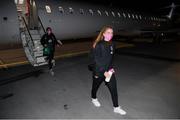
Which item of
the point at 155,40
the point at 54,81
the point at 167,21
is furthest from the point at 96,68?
the point at 167,21

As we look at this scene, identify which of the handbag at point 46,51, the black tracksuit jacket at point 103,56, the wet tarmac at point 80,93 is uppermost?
the black tracksuit jacket at point 103,56

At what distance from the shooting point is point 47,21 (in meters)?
12.0

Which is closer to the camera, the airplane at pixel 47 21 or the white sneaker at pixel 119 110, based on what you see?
the white sneaker at pixel 119 110

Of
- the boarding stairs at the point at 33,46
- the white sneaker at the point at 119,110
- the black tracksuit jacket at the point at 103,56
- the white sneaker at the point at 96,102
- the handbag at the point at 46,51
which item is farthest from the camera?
the boarding stairs at the point at 33,46

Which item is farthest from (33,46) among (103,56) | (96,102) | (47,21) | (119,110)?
(119,110)

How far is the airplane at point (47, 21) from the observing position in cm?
1001

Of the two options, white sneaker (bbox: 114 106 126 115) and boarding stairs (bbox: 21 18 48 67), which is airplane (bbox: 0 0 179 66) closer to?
boarding stairs (bbox: 21 18 48 67)

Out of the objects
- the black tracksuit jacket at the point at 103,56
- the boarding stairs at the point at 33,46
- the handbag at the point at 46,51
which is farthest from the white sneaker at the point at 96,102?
the boarding stairs at the point at 33,46

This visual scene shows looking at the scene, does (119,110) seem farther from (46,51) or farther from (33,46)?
(33,46)

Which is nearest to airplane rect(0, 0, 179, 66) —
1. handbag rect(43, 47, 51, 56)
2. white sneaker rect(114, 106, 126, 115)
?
handbag rect(43, 47, 51, 56)

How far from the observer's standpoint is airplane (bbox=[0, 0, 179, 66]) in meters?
10.0

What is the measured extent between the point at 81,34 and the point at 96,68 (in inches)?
420

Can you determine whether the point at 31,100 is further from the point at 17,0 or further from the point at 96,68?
the point at 17,0

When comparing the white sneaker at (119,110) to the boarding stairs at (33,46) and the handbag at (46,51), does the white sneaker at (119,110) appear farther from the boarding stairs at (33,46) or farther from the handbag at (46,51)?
the boarding stairs at (33,46)
